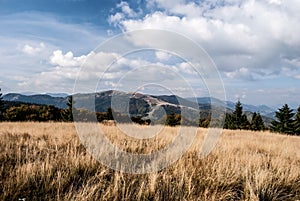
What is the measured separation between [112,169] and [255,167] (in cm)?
317

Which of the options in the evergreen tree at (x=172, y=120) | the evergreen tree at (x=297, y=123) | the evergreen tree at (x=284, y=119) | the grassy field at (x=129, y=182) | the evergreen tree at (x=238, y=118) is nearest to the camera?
the grassy field at (x=129, y=182)

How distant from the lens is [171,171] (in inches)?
207

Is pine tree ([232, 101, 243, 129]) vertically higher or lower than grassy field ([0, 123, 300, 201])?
higher

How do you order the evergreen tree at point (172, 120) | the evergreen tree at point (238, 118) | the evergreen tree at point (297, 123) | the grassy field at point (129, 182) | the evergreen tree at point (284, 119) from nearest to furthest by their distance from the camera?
the grassy field at point (129, 182), the evergreen tree at point (172, 120), the evergreen tree at point (297, 123), the evergreen tree at point (284, 119), the evergreen tree at point (238, 118)

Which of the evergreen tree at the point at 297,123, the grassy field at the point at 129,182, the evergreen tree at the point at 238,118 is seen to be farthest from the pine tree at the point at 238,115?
the grassy field at the point at 129,182

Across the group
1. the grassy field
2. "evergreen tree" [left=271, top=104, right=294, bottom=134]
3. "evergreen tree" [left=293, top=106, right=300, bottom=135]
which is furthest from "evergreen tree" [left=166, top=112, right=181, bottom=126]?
the grassy field

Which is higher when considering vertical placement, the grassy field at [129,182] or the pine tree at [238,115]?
the pine tree at [238,115]

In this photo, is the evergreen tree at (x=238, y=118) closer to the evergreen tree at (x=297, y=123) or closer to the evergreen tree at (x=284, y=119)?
the evergreen tree at (x=284, y=119)

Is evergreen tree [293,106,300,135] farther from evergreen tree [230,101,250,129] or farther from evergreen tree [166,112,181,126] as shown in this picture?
evergreen tree [166,112,181,126]

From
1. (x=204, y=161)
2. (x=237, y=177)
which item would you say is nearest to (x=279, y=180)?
(x=237, y=177)

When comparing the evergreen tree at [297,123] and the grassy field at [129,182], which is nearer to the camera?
the grassy field at [129,182]

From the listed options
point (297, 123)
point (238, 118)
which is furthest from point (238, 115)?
point (297, 123)

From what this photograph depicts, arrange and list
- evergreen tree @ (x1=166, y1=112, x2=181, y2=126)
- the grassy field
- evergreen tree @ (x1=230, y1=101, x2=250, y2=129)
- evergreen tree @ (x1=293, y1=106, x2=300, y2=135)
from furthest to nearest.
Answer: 1. evergreen tree @ (x1=230, y1=101, x2=250, y2=129)
2. evergreen tree @ (x1=293, y1=106, x2=300, y2=135)
3. evergreen tree @ (x1=166, y1=112, x2=181, y2=126)
4. the grassy field

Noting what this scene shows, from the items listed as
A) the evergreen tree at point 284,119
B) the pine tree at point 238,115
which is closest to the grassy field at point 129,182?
the pine tree at point 238,115
